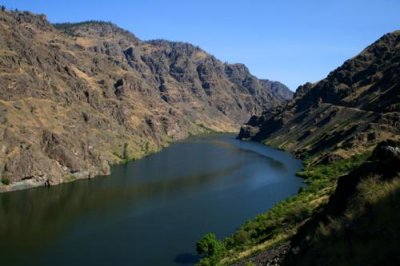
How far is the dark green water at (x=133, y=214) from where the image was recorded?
253ft

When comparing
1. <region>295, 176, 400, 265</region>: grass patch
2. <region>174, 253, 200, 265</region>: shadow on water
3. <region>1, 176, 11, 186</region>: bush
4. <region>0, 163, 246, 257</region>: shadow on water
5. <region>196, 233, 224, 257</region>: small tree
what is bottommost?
<region>174, 253, 200, 265</region>: shadow on water

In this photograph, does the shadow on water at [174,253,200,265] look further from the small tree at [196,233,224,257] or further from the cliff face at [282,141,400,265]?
the cliff face at [282,141,400,265]

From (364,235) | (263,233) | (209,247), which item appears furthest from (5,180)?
(364,235)

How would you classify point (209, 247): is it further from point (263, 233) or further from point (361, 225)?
point (361, 225)

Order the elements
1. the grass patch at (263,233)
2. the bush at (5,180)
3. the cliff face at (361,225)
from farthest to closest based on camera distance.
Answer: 1. the bush at (5,180)
2. the grass patch at (263,233)
3. the cliff face at (361,225)

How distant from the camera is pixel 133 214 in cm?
10450

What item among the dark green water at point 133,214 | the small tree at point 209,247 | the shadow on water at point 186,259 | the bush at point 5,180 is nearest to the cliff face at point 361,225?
the small tree at point 209,247

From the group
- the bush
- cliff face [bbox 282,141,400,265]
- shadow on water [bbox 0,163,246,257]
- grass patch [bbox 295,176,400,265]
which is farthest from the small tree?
the bush

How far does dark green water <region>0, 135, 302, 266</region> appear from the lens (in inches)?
3034

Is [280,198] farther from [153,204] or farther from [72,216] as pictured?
[72,216]

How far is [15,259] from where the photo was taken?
74.5 meters

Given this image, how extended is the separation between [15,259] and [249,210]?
50.2 meters

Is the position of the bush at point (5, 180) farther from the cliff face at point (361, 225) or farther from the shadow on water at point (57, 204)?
the cliff face at point (361, 225)

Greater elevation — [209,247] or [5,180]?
[5,180]
